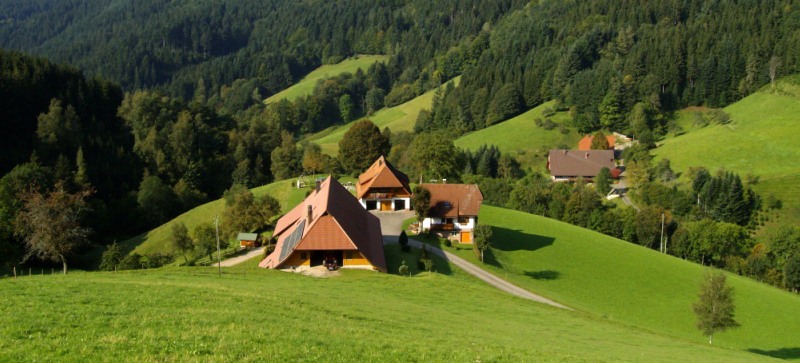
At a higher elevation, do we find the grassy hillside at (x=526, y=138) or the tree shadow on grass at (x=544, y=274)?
the grassy hillside at (x=526, y=138)

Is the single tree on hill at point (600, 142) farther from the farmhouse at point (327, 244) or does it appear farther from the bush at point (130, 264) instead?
the bush at point (130, 264)

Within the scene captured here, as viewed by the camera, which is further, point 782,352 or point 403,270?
point 403,270

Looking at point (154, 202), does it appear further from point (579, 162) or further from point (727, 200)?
point (727, 200)

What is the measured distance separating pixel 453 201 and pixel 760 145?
78404 mm

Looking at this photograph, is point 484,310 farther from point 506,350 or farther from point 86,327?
point 86,327

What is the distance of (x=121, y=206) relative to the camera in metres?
89.6

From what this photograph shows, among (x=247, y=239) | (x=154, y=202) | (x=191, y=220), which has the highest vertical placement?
(x=154, y=202)

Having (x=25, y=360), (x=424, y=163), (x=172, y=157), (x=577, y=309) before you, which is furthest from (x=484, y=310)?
(x=172, y=157)

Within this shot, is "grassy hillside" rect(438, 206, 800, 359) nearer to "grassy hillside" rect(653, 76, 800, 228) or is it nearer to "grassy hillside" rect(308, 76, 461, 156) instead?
"grassy hillside" rect(653, 76, 800, 228)

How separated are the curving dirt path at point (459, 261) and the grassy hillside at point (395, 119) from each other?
302 ft

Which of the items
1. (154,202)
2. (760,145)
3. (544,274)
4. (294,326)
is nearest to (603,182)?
(760,145)

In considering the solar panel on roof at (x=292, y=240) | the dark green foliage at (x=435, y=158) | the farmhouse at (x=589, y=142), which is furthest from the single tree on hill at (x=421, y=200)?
the farmhouse at (x=589, y=142)

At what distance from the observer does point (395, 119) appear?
180m

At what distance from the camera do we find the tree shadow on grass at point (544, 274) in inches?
2165
